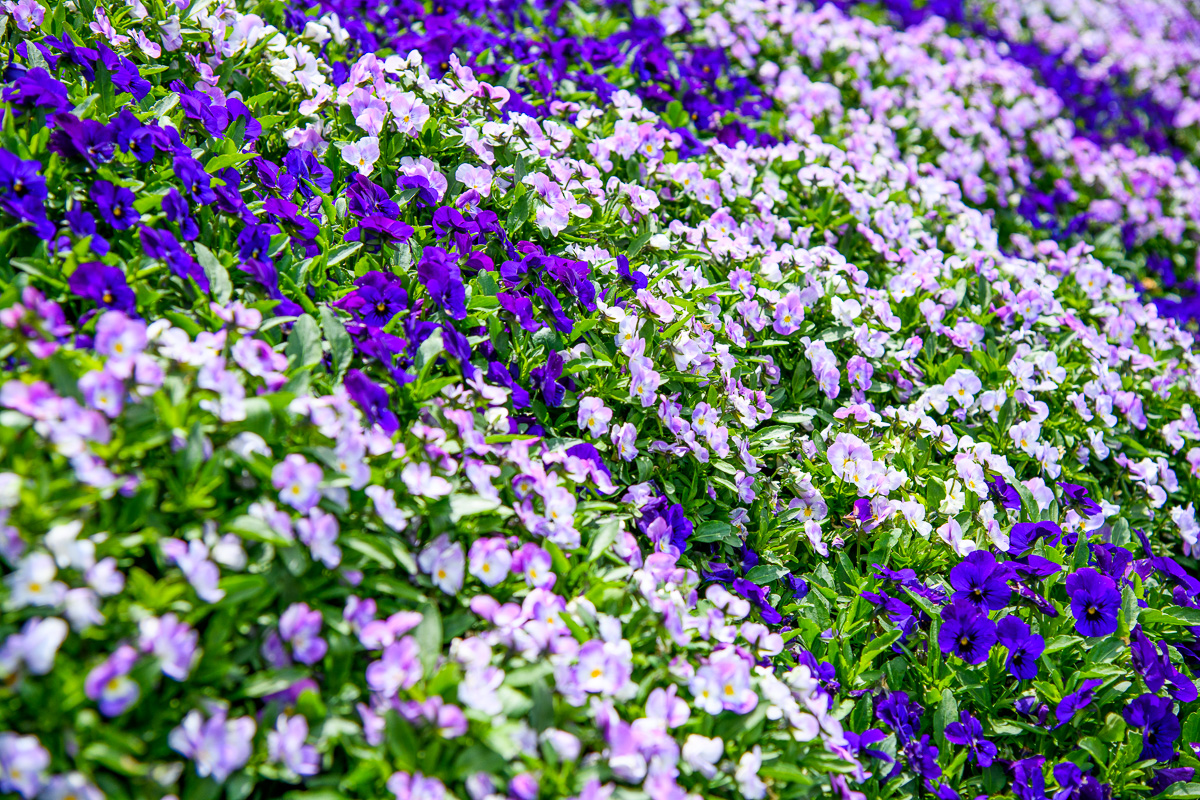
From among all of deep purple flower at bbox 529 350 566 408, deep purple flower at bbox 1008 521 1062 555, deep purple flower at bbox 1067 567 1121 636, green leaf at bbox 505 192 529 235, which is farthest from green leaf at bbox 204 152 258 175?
deep purple flower at bbox 1067 567 1121 636

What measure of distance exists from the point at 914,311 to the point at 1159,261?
320 cm

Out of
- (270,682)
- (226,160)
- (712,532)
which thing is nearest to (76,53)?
(226,160)

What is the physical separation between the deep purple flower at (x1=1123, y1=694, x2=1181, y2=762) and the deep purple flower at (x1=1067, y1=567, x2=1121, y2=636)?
0.77 feet

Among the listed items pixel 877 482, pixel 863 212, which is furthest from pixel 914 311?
pixel 877 482

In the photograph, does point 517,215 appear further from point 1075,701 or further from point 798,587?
point 1075,701

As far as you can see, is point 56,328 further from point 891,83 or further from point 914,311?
point 891,83

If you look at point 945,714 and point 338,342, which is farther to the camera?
point 945,714

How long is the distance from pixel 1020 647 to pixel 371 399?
7.28 ft

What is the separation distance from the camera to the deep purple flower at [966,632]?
2658mm

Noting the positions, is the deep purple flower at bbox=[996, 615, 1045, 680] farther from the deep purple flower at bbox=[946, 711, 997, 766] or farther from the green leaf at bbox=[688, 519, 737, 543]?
the green leaf at bbox=[688, 519, 737, 543]

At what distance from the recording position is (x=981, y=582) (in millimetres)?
2730

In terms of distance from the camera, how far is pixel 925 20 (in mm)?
7270

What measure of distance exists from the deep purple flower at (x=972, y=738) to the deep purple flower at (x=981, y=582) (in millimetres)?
388

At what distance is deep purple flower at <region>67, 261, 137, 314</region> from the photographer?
2.16m
